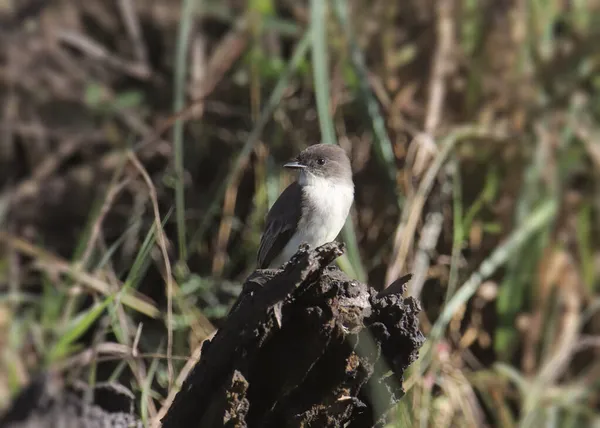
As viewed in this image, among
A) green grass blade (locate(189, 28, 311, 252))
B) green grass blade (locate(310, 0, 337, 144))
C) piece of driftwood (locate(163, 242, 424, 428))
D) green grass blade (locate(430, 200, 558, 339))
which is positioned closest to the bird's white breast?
green grass blade (locate(310, 0, 337, 144))

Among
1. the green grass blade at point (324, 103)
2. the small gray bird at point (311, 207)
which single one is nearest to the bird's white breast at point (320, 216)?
the small gray bird at point (311, 207)

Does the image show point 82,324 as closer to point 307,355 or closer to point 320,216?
point 320,216

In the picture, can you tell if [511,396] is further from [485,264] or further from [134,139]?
[134,139]

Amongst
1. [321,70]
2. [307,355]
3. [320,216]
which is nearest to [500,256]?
[320,216]

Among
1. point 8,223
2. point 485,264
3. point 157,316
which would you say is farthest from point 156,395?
point 8,223

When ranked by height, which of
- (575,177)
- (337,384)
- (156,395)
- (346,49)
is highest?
(346,49)

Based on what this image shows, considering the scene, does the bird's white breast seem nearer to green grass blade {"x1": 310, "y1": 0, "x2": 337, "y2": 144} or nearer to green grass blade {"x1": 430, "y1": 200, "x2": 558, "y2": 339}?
green grass blade {"x1": 310, "y1": 0, "x2": 337, "y2": 144}
